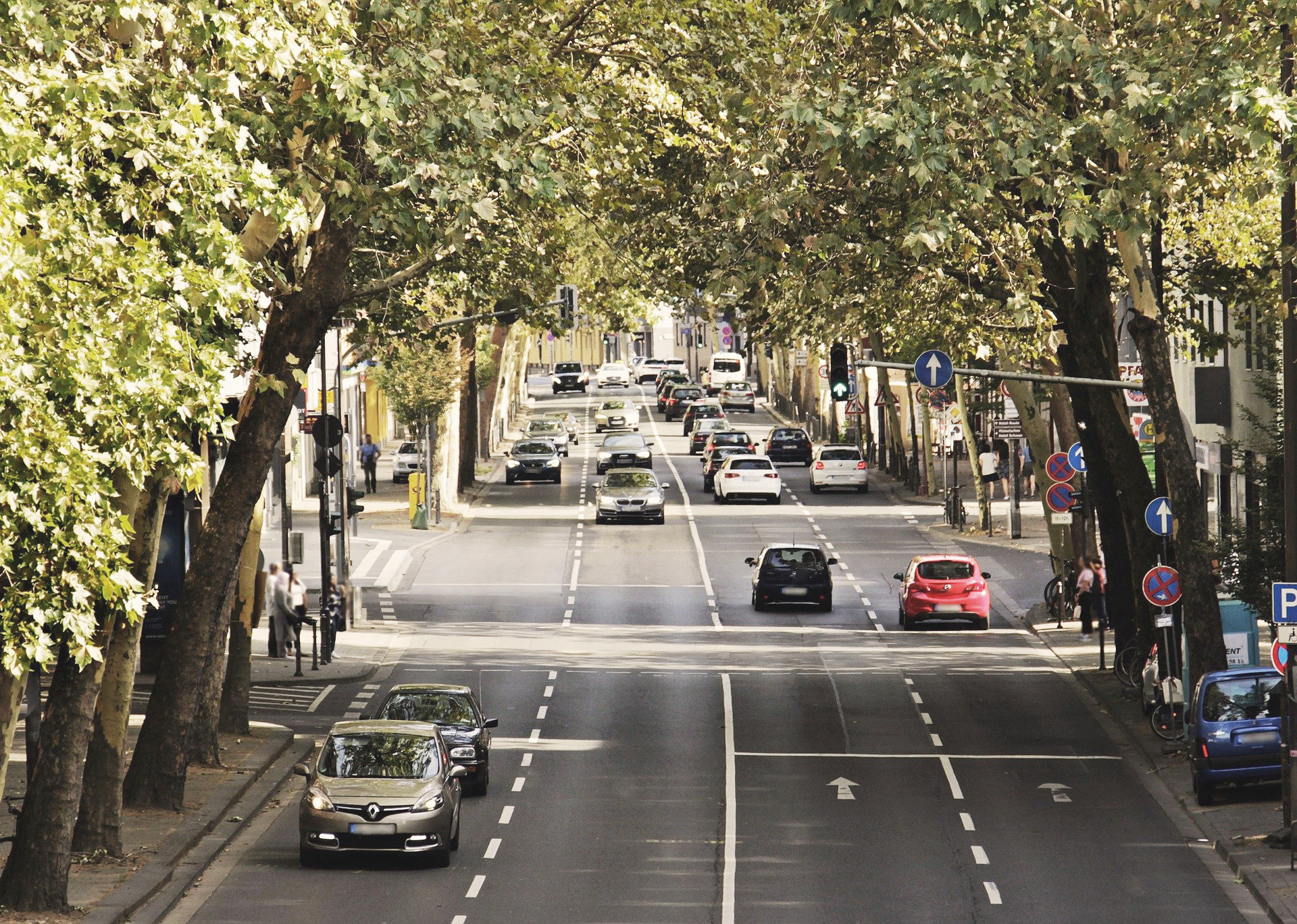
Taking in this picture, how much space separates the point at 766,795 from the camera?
22.8 metres

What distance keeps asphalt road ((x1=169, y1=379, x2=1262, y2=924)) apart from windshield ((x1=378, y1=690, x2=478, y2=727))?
3.14 feet

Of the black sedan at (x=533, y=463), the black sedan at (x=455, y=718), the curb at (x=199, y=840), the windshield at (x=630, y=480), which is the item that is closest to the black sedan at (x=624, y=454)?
the black sedan at (x=533, y=463)

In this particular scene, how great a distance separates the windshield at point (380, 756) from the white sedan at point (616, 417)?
71.8 meters

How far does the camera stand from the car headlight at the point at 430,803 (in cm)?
1886

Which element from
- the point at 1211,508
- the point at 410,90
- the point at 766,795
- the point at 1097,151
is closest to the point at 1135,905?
the point at 766,795

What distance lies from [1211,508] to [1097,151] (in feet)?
120

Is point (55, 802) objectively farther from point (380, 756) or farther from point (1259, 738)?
point (1259, 738)

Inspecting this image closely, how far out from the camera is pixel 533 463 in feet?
231

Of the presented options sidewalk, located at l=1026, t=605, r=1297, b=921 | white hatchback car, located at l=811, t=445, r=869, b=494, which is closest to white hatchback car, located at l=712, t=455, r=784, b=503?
white hatchback car, located at l=811, t=445, r=869, b=494

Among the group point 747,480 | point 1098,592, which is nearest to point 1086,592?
point 1098,592

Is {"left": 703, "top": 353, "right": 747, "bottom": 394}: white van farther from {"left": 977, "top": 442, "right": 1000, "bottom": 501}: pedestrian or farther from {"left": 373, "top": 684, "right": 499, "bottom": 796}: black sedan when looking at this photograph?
{"left": 373, "top": 684, "right": 499, "bottom": 796}: black sedan

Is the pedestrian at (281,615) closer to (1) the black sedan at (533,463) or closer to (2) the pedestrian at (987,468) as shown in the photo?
(2) the pedestrian at (987,468)

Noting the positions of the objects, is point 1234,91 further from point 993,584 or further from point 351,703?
point 993,584

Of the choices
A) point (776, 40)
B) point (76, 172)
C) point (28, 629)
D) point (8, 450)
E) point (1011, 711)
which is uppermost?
point (776, 40)
